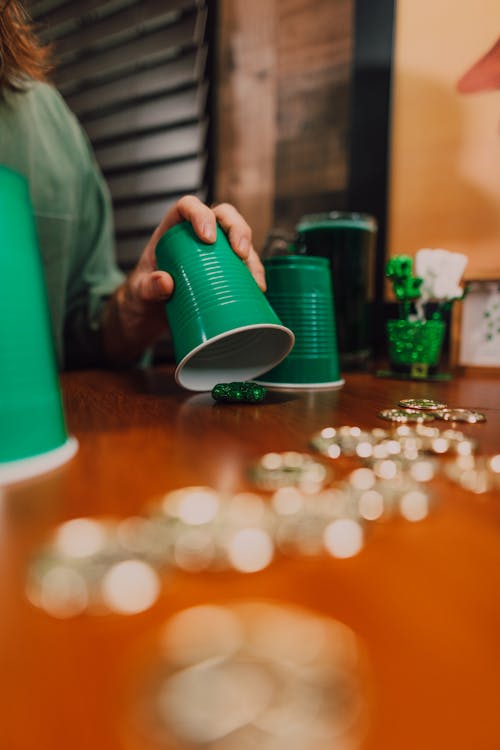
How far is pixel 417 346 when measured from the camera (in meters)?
1.00

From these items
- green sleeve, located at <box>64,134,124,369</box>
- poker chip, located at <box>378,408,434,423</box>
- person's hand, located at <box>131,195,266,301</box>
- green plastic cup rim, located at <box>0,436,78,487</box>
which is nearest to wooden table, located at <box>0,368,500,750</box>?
green plastic cup rim, located at <box>0,436,78,487</box>

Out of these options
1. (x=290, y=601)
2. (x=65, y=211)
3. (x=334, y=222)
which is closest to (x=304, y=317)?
(x=334, y=222)

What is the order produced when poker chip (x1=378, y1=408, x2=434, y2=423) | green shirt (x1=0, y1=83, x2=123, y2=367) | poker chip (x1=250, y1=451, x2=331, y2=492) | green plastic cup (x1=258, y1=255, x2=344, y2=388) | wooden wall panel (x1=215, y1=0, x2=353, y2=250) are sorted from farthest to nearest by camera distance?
wooden wall panel (x1=215, y1=0, x2=353, y2=250) → green shirt (x1=0, y1=83, x2=123, y2=367) → green plastic cup (x1=258, y1=255, x2=344, y2=388) → poker chip (x1=378, y1=408, x2=434, y2=423) → poker chip (x1=250, y1=451, x2=331, y2=492)

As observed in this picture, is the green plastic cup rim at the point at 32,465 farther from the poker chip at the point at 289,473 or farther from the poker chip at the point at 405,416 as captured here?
the poker chip at the point at 405,416

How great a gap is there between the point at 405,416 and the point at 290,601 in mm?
401

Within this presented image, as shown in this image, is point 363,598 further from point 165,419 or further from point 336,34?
point 336,34

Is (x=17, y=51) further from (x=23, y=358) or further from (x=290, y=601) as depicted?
(x=290, y=601)

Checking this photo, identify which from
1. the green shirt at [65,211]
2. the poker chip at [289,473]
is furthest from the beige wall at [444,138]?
the poker chip at [289,473]

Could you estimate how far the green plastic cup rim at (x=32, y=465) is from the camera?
1.27 feet

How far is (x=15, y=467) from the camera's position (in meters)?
0.39

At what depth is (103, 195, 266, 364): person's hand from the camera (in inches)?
28.8

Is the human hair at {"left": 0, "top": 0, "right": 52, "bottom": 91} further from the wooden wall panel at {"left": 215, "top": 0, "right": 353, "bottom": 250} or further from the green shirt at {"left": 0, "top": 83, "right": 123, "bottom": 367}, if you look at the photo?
the wooden wall panel at {"left": 215, "top": 0, "right": 353, "bottom": 250}

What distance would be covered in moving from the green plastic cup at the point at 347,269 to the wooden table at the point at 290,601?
2.36 feet

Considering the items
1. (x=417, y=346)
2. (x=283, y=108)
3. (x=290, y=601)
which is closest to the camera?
(x=290, y=601)
